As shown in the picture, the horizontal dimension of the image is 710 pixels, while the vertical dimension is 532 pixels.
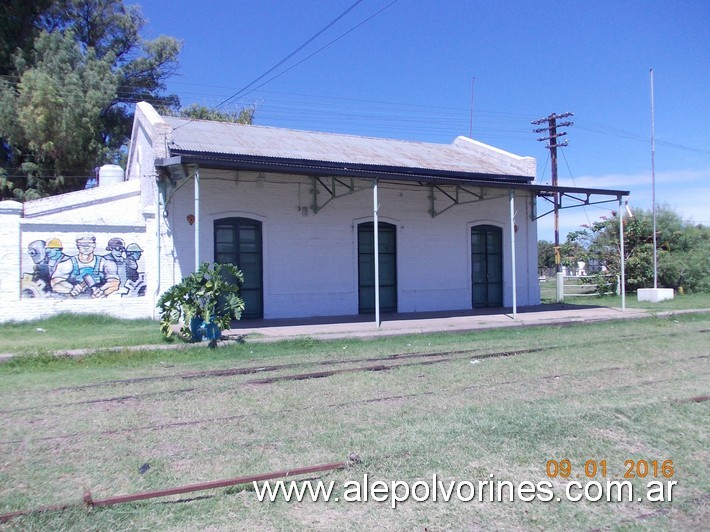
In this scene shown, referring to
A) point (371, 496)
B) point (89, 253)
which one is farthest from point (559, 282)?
point (371, 496)

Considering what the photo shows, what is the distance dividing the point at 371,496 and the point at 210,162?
33.2 feet

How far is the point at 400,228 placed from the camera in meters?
18.8

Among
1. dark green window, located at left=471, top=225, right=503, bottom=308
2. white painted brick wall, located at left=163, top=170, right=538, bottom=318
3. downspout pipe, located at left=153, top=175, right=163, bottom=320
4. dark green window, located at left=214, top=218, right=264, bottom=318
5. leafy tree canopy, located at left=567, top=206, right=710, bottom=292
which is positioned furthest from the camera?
leafy tree canopy, located at left=567, top=206, right=710, bottom=292

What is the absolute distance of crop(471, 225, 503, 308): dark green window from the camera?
66.9 feet

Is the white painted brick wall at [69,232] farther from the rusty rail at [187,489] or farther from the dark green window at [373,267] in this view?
the rusty rail at [187,489]

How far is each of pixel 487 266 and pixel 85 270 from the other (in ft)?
40.9

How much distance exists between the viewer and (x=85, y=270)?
15.7 meters

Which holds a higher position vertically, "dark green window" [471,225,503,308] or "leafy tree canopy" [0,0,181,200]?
"leafy tree canopy" [0,0,181,200]

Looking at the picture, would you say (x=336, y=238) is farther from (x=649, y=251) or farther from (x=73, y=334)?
(x=649, y=251)

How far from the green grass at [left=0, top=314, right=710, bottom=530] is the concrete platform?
2.68 meters

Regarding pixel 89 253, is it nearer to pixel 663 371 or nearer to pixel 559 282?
pixel 663 371

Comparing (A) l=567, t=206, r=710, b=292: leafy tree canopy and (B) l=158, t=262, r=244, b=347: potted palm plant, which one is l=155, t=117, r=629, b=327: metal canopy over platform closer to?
(B) l=158, t=262, r=244, b=347: potted palm plant

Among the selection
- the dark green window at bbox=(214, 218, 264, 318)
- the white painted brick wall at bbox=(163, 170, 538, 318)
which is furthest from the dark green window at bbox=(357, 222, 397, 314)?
the dark green window at bbox=(214, 218, 264, 318)

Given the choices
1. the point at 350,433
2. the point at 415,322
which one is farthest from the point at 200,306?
the point at 350,433
